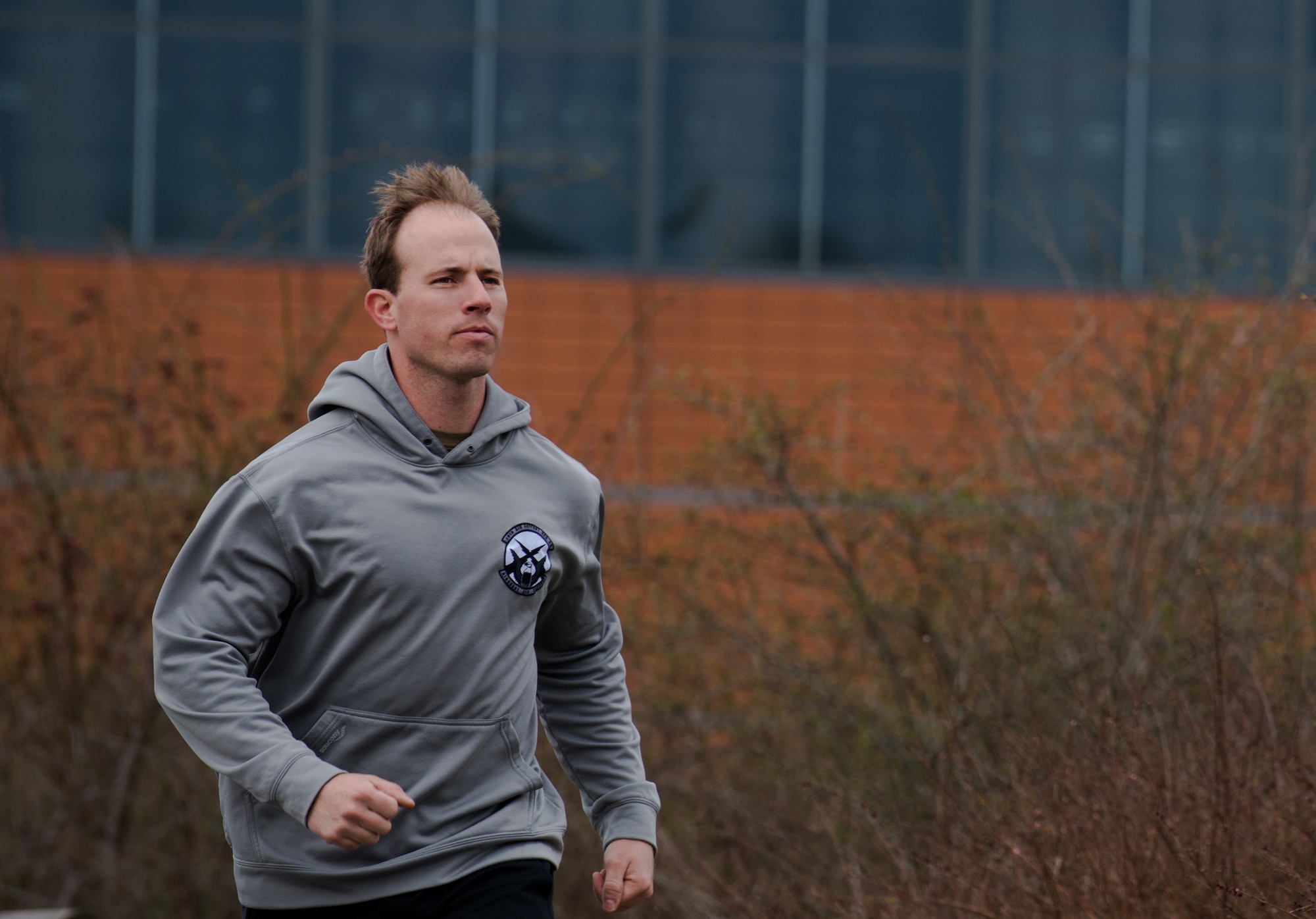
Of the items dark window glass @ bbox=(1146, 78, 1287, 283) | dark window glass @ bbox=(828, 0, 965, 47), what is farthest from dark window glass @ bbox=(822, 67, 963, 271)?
dark window glass @ bbox=(1146, 78, 1287, 283)

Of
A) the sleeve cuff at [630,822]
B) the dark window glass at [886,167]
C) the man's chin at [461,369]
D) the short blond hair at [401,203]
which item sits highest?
the dark window glass at [886,167]

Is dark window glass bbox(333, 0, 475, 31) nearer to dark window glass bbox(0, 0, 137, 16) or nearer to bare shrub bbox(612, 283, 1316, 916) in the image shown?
dark window glass bbox(0, 0, 137, 16)

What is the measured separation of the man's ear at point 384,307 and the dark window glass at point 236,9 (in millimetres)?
13472

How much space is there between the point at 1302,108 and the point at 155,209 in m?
11.9

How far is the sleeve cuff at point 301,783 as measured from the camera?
2.14 meters

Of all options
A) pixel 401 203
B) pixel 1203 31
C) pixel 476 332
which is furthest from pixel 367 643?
pixel 1203 31

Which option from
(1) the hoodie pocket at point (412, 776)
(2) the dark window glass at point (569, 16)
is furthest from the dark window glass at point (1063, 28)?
(1) the hoodie pocket at point (412, 776)

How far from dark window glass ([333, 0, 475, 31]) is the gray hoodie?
43.3 ft

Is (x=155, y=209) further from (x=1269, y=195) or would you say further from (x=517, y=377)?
(x=1269, y=195)

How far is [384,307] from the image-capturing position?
261cm

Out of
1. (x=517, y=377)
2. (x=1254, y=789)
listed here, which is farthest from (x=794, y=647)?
(x=517, y=377)

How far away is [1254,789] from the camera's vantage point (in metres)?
3.26

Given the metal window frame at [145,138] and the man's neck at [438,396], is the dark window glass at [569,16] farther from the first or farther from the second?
the man's neck at [438,396]

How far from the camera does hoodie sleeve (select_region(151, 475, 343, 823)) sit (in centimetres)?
218
